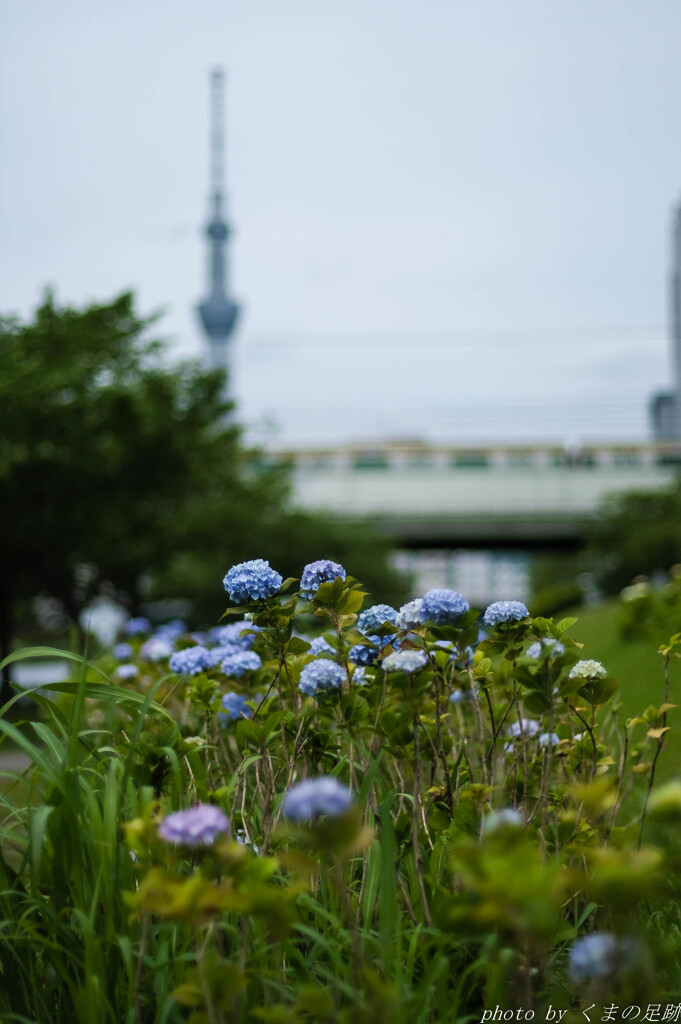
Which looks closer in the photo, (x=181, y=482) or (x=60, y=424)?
(x=60, y=424)

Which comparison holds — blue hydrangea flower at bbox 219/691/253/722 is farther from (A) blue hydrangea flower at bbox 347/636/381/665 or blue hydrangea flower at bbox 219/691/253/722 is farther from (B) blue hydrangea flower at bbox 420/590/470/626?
(B) blue hydrangea flower at bbox 420/590/470/626

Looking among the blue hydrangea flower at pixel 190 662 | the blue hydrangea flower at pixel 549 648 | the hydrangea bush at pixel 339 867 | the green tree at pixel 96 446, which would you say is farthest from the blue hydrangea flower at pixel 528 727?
the green tree at pixel 96 446

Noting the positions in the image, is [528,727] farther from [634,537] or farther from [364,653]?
[634,537]

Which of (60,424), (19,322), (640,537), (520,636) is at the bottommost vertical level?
(640,537)

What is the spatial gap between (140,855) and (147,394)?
13.7m

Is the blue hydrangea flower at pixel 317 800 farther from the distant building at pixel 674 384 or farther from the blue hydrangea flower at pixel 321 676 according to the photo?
the distant building at pixel 674 384

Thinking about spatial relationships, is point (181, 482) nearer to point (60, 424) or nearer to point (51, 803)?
point (60, 424)

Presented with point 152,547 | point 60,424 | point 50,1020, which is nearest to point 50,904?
point 50,1020

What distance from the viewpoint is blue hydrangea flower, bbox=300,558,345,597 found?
2.26m

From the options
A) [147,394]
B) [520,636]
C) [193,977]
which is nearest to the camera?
[193,977]

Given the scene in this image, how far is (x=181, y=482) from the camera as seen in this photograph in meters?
15.5

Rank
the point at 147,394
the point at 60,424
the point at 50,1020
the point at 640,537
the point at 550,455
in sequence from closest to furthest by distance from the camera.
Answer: the point at 50,1020
the point at 60,424
the point at 147,394
the point at 640,537
the point at 550,455

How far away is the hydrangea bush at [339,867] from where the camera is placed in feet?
4.02

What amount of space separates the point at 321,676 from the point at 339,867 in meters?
0.63
